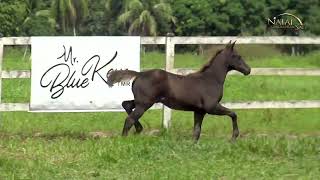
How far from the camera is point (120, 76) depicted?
8852mm

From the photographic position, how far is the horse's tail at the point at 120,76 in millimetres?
8789

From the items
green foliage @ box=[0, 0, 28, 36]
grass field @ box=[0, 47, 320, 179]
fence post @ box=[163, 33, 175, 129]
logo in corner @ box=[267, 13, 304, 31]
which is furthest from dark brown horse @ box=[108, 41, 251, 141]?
green foliage @ box=[0, 0, 28, 36]

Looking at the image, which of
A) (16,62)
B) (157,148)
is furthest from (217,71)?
(16,62)

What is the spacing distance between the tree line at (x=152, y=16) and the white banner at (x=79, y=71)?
43.1 meters

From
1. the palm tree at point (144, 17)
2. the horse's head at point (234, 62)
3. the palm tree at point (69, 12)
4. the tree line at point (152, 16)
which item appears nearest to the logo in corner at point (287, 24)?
the horse's head at point (234, 62)

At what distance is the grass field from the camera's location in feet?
21.7

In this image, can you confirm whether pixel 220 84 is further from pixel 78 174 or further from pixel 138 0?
pixel 138 0

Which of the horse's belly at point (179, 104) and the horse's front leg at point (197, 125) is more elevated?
the horse's belly at point (179, 104)

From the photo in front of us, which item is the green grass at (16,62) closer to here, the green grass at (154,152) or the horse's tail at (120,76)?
the green grass at (154,152)

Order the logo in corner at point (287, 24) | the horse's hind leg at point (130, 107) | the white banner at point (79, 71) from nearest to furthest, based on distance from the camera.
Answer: the horse's hind leg at point (130, 107) < the white banner at point (79, 71) < the logo in corner at point (287, 24)

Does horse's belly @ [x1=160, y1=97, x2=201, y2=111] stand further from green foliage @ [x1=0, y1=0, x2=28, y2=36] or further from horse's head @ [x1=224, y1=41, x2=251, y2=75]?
green foliage @ [x1=0, y1=0, x2=28, y2=36]

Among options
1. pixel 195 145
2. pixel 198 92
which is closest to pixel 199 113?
pixel 198 92

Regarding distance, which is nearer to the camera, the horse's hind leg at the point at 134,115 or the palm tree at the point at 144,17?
the horse's hind leg at the point at 134,115

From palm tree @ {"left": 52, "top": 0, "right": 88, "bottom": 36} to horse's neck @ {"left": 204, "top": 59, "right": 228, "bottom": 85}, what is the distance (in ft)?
161
